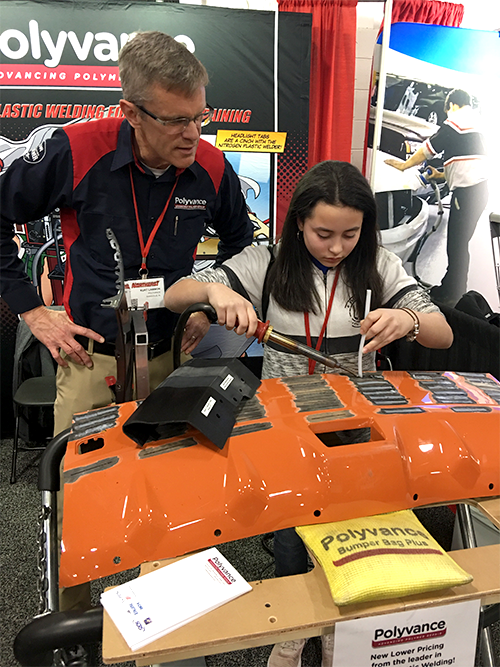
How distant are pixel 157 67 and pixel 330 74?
2.17 m

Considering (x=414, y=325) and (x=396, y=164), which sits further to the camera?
(x=396, y=164)

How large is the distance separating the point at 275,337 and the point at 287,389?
153 millimetres

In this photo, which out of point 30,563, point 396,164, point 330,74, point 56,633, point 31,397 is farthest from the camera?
point 396,164

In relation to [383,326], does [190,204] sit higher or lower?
higher

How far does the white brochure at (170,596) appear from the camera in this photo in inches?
31.6

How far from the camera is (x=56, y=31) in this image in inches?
104

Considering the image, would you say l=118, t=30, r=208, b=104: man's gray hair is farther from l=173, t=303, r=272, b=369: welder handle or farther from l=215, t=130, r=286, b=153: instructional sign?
l=215, t=130, r=286, b=153: instructional sign

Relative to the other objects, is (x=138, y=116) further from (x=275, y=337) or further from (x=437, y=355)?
(x=437, y=355)

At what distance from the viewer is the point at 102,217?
1.63m

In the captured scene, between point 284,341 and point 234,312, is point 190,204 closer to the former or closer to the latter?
point 234,312

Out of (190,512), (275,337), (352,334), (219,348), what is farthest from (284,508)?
(219,348)

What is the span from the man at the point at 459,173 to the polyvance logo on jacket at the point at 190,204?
6.76 ft

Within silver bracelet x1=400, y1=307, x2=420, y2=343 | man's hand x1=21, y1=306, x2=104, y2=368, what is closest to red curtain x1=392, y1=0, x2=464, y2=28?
silver bracelet x1=400, y1=307, x2=420, y2=343

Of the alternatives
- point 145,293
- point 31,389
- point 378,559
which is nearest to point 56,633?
point 378,559
